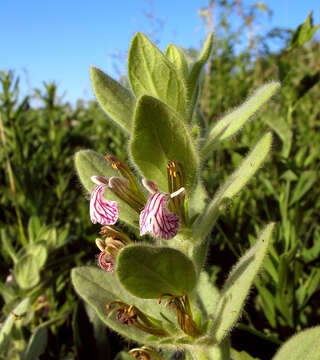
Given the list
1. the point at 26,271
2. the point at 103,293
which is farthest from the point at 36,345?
the point at 103,293

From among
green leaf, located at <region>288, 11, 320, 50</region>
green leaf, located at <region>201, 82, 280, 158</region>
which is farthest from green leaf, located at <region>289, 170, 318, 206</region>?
green leaf, located at <region>201, 82, 280, 158</region>

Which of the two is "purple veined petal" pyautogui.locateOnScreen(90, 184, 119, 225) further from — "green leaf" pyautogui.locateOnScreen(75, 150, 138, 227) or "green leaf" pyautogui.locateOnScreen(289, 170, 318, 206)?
"green leaf" pyautogui.locateOnScreen(289, 170, 318, 206)

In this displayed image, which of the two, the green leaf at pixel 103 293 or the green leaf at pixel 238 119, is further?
the green leaf at pixel 103 293

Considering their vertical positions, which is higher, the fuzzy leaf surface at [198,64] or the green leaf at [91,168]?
the fuzzy leaf surface at [198,64]

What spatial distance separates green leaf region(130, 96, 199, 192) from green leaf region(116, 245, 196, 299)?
27 centimetres

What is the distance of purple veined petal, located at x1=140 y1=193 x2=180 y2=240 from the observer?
0.87m

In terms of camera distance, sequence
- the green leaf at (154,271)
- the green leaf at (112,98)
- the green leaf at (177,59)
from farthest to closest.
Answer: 1. the green leaf at (177,59)
2. the green leaf at (112,98)
3. the green leaf at (154,271)

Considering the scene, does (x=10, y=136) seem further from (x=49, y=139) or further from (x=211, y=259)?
(x=211, y=259)

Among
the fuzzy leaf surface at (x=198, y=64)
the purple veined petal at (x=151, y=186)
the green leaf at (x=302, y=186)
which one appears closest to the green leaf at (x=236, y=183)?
the purple veined petal at (x=151, y=186)

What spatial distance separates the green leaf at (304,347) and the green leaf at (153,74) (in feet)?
2.34

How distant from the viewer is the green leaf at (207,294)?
1.25 m

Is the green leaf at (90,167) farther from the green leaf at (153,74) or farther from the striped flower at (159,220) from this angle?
the striped flower at (159,220)

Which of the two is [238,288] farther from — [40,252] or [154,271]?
[40,252]

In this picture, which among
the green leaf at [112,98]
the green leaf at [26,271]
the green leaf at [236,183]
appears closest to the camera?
the green leaf at [236,183]
